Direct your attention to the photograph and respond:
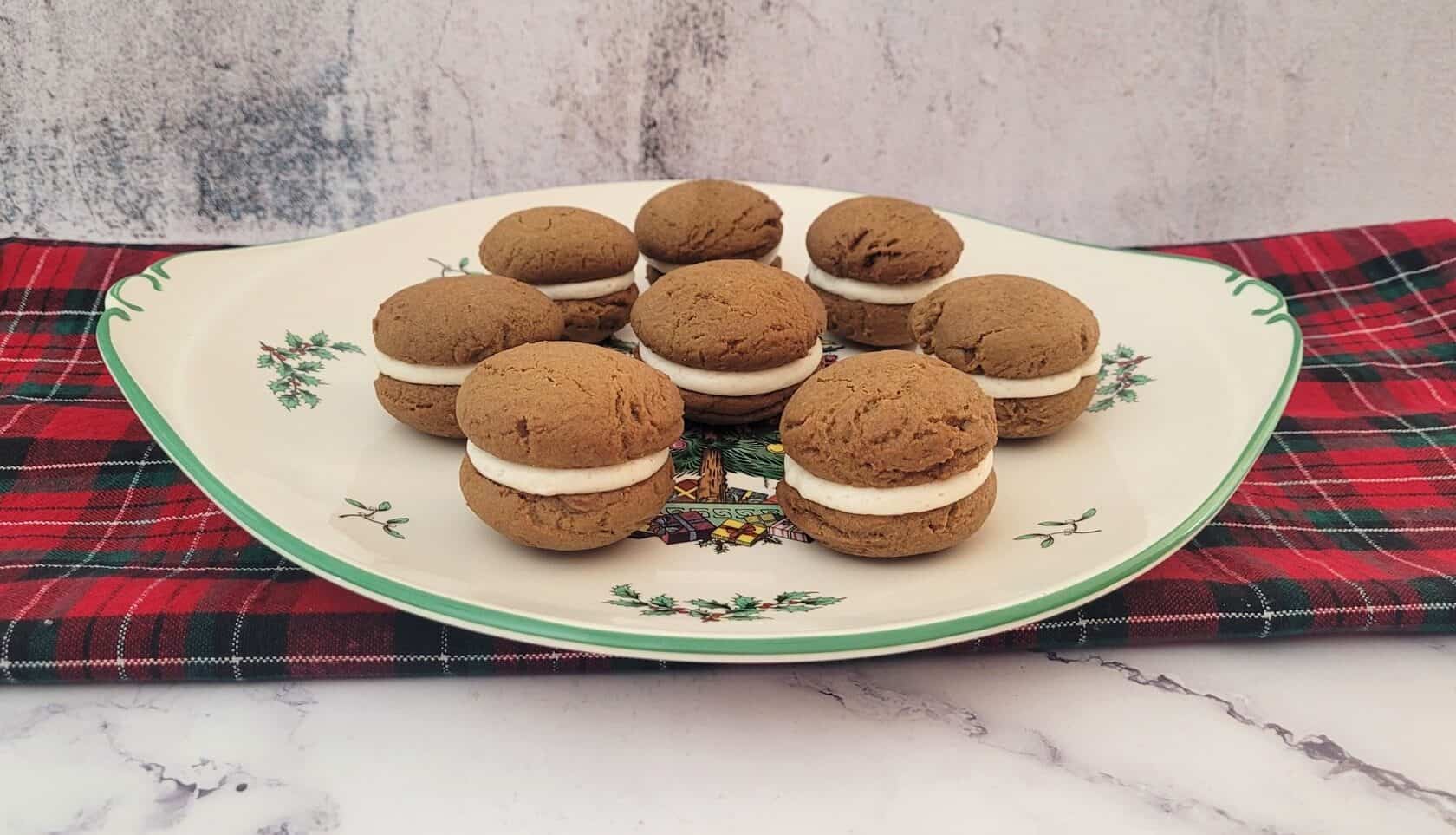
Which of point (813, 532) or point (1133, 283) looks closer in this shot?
point (813, 532)

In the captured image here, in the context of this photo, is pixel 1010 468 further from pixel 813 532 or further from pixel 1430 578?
pixel 1430 578

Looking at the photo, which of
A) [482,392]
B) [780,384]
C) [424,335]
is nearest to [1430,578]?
[780,384]

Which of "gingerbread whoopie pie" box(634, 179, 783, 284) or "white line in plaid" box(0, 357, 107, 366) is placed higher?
"gingerbread whoopie pie" box(634, 179, 783, 284)

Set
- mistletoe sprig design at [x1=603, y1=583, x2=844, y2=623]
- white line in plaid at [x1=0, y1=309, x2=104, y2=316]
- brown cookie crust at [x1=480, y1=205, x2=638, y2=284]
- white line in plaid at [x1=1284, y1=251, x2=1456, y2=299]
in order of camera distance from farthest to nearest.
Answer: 1. white line in plaid at [x1=1284, y1=251, x2=1456, y2=299]
2. white line in plaid at [x1=0, y1=309, x2=104, y2=316]
3. brown cookie crust at [x1=480, y1=205, x2=638, y2=284]
4. mistletoe sprig design at [x1=603, y1=583, x2=844, y2=623]

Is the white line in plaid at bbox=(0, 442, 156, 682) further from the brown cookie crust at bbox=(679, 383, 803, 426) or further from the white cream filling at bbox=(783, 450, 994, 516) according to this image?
the white cream filling at bbox=(783, 450, 994, 516)

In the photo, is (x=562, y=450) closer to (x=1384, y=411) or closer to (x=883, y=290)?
(x=883, y=290)

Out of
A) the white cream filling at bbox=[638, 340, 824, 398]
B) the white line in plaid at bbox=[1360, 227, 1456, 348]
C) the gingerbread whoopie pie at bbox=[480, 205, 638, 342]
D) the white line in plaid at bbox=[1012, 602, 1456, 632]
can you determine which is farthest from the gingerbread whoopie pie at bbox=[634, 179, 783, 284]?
the white line in plaid at bbox=[1360, 227, 1456, 348]

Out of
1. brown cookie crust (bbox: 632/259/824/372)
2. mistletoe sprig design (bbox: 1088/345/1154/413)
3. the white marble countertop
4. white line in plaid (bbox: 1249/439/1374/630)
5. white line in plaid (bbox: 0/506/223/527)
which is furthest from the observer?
mistletoe sprig design (bbox: 1088/345/1154/413)
